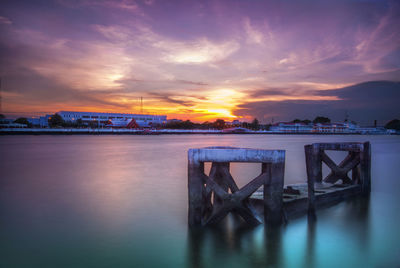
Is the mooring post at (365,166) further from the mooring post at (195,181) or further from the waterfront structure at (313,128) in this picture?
the waterfront structure at (313,128)

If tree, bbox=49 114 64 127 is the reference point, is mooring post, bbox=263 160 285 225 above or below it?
below

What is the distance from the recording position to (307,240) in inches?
245

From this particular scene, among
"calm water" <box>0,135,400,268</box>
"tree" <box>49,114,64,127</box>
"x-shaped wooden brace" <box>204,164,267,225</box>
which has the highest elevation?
"tree" <box>49,114,64,127</box>

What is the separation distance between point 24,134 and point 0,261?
267ft

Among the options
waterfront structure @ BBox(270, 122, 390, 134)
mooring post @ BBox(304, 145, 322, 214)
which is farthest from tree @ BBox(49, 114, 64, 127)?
mooring post @ BBox(304, 145, 322, 214)

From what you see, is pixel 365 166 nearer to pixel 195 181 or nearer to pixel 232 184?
pixel 232 184

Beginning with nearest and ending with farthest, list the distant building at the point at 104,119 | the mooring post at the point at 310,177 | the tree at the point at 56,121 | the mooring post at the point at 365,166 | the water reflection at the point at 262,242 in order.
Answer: the water reflection at the point at 262,242
the mooring post at the point at 310,177
the mooring post at the point at 365,166
the tree at the point at 56,121
the distant building at the point at 104,119

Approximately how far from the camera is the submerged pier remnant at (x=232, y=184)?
19.1 feet

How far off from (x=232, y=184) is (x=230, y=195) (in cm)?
31

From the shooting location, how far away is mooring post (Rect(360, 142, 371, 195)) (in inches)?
379

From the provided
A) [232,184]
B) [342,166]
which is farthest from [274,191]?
[342,166]

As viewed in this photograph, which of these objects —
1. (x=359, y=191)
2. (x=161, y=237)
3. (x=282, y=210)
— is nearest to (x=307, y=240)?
(x=282, y=210)

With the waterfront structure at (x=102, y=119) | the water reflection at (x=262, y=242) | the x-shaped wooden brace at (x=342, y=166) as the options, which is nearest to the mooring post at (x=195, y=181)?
the water reflection at (x=262, y=242)

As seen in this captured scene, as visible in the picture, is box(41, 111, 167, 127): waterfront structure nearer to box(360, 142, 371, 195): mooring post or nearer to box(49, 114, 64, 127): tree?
box(49, 114, 64, 127): tree
